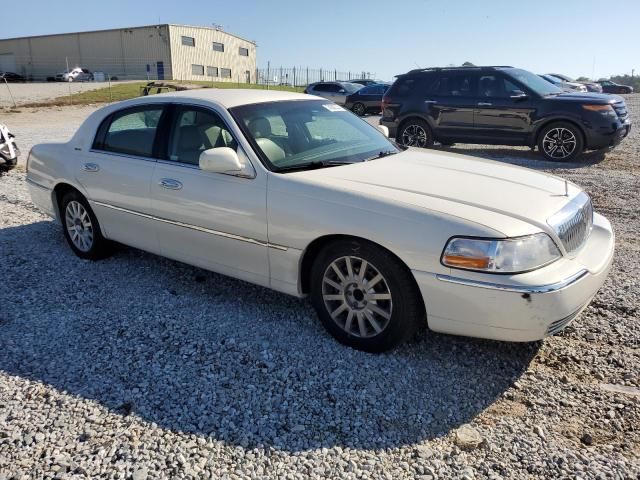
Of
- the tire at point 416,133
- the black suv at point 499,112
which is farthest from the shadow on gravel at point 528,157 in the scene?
the tire at point 416,133

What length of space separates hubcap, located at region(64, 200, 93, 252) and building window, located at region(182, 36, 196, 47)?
61.1 metres

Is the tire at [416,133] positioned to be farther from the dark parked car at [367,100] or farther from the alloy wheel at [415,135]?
the dark parked car at [367,100]

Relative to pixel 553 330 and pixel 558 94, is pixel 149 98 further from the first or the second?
pixel 558 94

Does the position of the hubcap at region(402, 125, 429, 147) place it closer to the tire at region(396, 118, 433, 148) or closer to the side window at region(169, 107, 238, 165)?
the tire at region(396, 118, 433, 148)

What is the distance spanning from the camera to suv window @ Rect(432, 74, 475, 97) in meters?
11.2

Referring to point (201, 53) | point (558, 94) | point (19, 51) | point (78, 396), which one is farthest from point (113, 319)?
point (19, 51)

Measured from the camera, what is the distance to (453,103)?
11.3m

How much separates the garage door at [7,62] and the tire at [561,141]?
7597 centimetres

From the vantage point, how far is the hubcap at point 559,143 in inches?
406

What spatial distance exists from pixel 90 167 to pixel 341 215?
274cm

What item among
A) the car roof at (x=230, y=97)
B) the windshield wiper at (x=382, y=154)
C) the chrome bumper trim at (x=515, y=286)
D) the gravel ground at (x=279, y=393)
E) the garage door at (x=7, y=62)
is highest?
the garage door at (x=7, y=62)

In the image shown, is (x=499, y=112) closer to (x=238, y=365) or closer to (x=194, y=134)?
(x=194, y=134)

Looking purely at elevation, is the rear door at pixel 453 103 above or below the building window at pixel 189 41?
below

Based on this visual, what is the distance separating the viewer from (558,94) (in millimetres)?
10625
